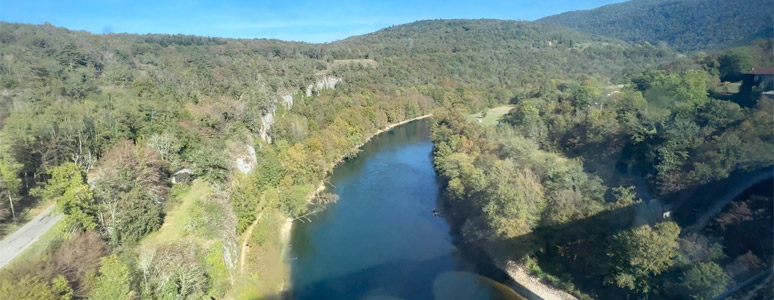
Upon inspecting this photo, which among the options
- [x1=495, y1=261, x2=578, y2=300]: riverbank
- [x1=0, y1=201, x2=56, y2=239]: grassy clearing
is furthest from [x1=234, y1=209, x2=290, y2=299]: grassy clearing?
[x1=495, y1=261, x2=578, y2=300]: riverbank

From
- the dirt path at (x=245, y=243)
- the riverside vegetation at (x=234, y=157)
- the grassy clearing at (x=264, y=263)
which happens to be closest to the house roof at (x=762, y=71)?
the riverside vegetation at (x=234, y=157)

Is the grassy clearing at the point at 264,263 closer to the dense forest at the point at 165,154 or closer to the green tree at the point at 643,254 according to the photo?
the dense forest at the point at 165,154

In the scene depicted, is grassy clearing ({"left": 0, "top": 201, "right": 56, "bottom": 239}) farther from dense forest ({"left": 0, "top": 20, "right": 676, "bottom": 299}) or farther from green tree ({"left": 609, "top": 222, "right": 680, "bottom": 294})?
green tree ({"left": 609, "top": 222, "right": 680, "bottom": 294})

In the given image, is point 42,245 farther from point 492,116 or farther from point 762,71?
point 492,116

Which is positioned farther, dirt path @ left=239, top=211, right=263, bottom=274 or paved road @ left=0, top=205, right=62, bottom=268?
dirt path @ left=239, top=211, right=263, bottom=274

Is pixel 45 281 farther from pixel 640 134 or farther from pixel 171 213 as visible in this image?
pixel 640 134
